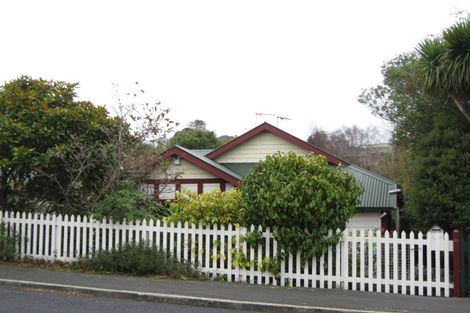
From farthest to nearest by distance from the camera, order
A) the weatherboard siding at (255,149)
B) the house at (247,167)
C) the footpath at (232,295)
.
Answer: the weatherboard siding at (255,149)
the house at (247,167)
the footpath at (232,295)

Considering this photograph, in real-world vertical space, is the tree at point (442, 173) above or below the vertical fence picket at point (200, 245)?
above

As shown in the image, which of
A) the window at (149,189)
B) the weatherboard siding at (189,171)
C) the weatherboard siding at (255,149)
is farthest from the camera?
the weatherboard siding at (255,149)

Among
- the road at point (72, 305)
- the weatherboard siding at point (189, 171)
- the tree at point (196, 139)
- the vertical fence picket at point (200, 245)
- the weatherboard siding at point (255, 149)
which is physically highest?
the tree at point (196, 139)

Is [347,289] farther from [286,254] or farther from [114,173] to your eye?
[114,173]

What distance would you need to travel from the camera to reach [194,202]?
1059cm

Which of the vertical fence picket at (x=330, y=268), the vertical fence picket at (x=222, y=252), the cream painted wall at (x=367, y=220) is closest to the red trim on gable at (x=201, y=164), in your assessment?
the cream painted wall at (x=367, y=220)

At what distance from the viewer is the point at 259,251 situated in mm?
9773

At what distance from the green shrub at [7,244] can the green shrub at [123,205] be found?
6.18 feet

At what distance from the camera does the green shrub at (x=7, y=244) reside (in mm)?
11133

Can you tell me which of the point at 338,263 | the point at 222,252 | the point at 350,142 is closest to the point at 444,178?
the point at 338,263

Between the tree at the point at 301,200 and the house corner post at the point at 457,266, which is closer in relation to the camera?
the house corner post at the point at 457,266

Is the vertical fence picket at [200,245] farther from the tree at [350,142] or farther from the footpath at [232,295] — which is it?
the tree at [350,142]

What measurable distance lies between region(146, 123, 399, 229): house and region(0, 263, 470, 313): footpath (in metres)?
7.62

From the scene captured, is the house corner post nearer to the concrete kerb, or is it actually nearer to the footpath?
the footpath
